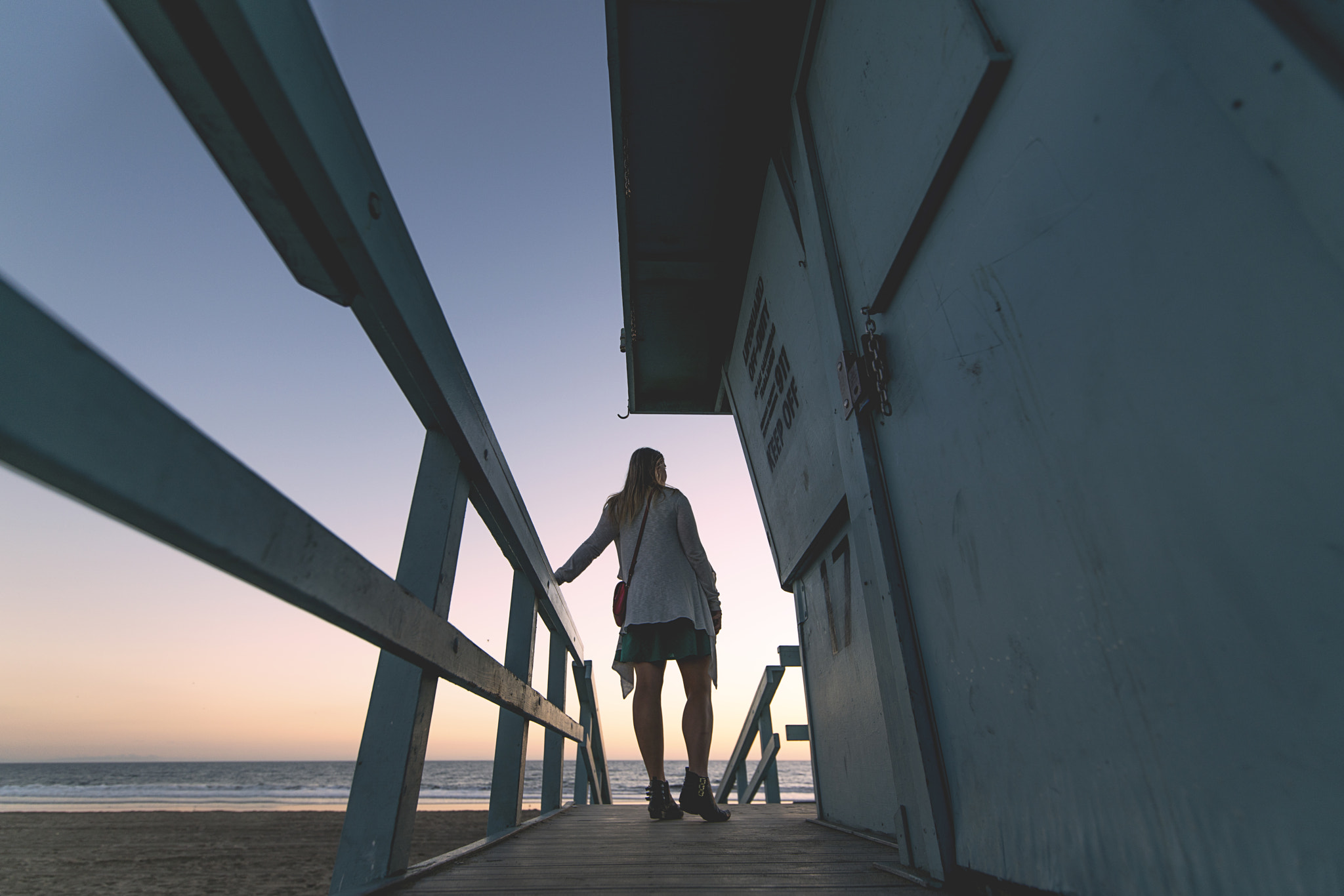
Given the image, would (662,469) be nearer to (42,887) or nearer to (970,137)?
(970,137)

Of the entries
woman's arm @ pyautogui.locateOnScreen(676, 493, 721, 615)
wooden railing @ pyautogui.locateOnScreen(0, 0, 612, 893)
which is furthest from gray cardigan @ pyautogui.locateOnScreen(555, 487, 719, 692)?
wooden railing @ pyautogui.locateOnScreen(0, 0, 612, 893)

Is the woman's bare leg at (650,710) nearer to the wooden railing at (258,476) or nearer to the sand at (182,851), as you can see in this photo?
the wooden railing at (258,476)

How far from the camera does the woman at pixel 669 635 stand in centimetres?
254

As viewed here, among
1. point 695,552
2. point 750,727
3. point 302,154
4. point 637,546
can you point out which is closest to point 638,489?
point 637,546

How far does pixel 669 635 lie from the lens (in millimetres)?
2611

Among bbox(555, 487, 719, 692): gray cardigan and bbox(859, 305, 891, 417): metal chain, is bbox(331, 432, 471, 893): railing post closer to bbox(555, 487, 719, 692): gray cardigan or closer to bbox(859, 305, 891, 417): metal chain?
bbox(859, 305, 891, 417): metal chain

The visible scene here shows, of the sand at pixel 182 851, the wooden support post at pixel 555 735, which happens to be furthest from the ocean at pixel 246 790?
the wooden support post at pixel 555 735

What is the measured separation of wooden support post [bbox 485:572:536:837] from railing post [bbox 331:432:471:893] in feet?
3.21

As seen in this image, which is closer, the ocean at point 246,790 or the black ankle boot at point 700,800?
the black ankle boot at point 700,800

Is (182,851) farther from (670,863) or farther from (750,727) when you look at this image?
(670,863)

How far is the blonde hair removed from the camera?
2.85 metres

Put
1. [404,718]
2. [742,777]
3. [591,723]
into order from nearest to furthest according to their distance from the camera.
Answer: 1. [404,718]
2. [591,723]
3. [742,777]

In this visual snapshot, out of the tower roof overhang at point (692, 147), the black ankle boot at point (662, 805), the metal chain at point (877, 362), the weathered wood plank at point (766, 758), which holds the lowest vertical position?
the black ankle boot at point (662, 805)

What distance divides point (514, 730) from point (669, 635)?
0.69 metres
